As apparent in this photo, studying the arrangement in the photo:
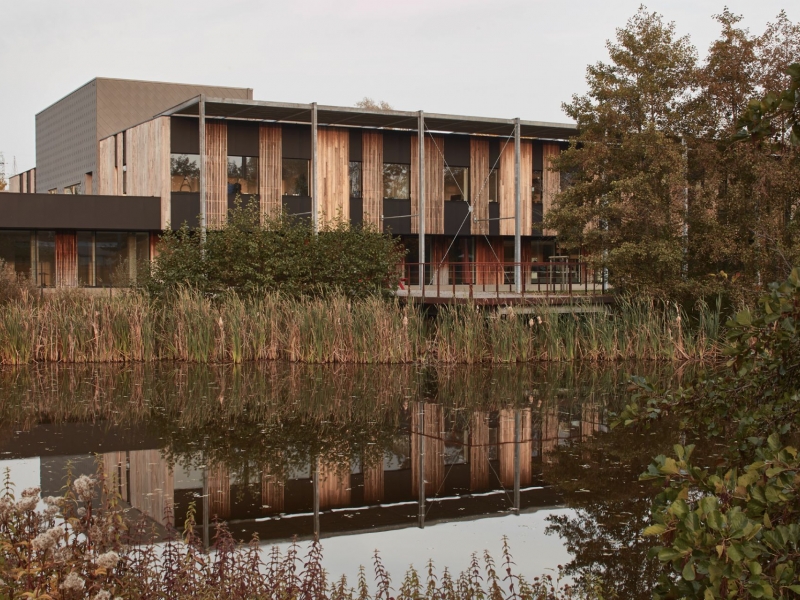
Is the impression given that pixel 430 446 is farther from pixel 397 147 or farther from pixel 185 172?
pixel 397 147

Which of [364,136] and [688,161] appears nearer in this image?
[688,161]

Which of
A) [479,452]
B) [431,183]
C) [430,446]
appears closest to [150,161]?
[431,183]

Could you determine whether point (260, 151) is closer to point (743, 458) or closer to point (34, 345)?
point (34, 345)

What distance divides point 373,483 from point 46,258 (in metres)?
26.4

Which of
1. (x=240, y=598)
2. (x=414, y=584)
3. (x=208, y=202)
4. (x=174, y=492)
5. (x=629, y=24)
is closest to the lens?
(x=240, y=598)

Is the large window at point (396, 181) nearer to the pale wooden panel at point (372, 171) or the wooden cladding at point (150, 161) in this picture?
the pale wooden panel at point (372, 171)

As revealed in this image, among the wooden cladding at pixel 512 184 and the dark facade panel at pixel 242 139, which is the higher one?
the dark facade panel at pixel 242 139

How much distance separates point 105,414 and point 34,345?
6.35m

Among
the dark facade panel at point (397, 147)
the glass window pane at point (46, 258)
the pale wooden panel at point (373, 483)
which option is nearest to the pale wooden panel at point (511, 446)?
the pale wooden panel at point (373, 483)

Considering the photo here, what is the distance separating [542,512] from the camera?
7578mm

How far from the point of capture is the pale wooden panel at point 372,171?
3297cm

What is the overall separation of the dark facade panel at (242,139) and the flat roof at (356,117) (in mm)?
669

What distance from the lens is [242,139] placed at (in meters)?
31.1

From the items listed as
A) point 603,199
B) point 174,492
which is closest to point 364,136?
point 603,199
